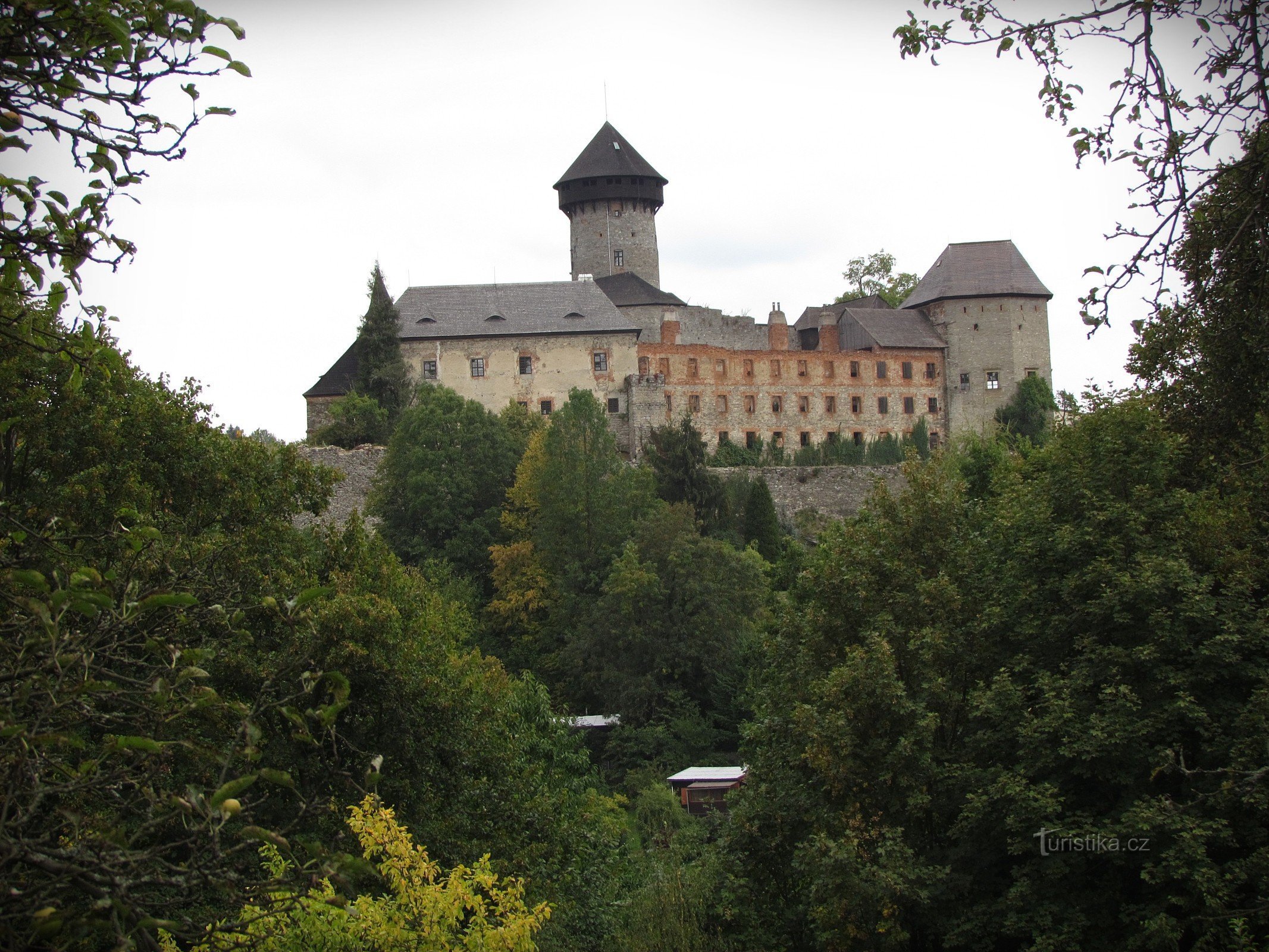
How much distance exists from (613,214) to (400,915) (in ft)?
199

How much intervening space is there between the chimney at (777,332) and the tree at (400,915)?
53.2 meters

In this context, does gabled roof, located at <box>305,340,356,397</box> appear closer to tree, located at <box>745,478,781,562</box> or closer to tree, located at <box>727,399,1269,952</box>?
tree, located at <box>745,478,781,562</box>

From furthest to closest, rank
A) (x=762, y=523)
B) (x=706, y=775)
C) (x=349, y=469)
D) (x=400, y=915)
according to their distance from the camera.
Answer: (x=762, y=523) < (x=349, y=469) < (x=706, y=775) < (x=400, y=915)

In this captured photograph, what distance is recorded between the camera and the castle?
55625mm

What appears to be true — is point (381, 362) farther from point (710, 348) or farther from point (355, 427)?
point (710, 348)

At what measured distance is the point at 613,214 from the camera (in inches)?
2699

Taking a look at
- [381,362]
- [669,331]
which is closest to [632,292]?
[669,331]

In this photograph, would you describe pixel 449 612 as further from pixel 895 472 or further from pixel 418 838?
pixel 895 472

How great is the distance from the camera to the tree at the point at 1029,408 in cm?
5853

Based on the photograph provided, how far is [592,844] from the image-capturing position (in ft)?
63.8

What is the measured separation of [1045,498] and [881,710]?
11.2 feet

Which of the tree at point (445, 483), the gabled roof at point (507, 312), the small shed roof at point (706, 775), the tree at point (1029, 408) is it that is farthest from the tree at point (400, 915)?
the tree at point (1029, 408)

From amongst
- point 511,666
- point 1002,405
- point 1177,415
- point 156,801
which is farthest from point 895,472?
point 156,801

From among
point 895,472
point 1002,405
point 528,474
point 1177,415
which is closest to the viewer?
point 1177,415
